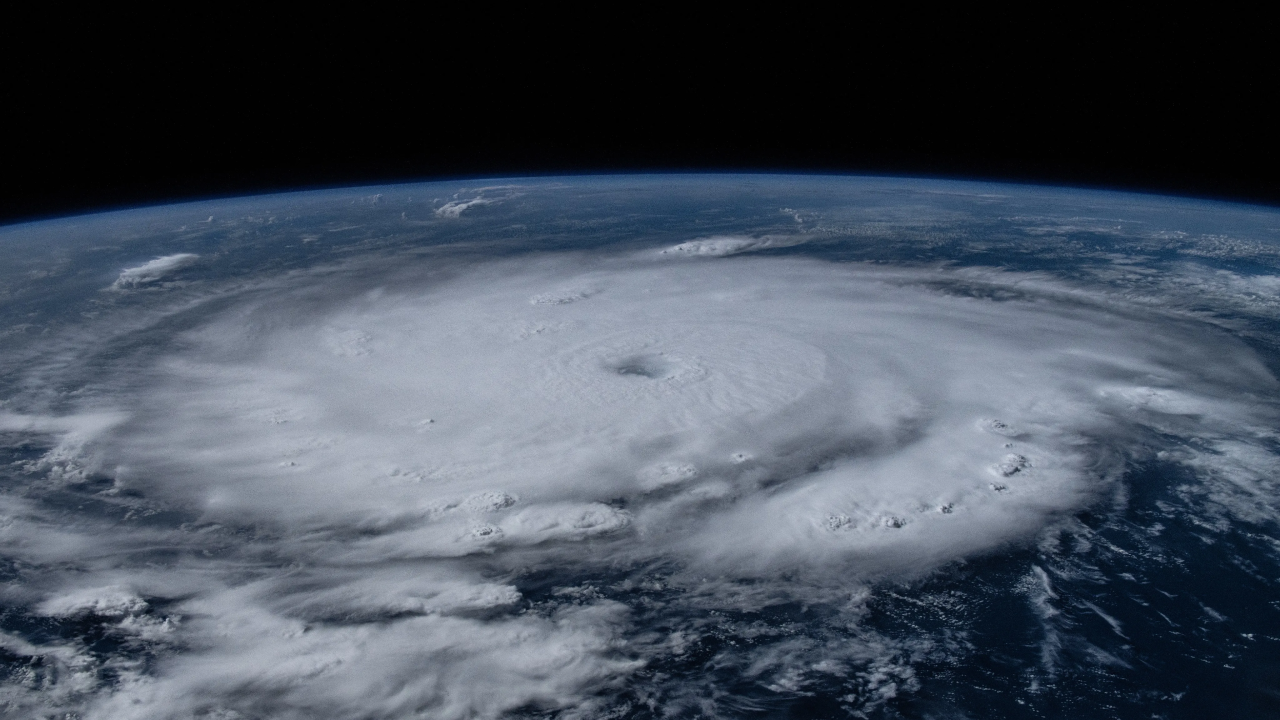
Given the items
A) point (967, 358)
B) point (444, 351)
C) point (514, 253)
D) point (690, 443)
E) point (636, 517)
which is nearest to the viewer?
point (636, 517)

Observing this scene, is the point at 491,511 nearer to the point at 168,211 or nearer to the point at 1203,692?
the point at 1203,692

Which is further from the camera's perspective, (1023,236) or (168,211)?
(168,211)

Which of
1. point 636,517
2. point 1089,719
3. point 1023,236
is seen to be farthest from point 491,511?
point 1023,236

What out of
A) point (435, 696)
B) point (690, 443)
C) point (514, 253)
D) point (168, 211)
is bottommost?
point (435, 696)

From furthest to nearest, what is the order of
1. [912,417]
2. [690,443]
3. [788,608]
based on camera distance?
[912,417] → [690,443] → [788,608]

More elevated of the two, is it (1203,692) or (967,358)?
(967,358)

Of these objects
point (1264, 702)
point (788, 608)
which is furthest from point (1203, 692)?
point (788, 608)
